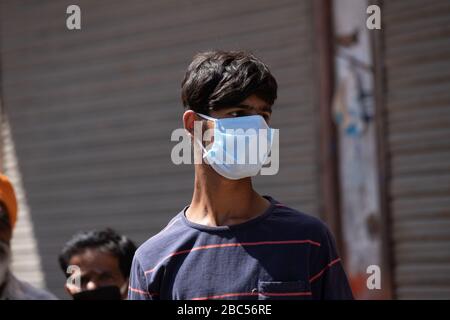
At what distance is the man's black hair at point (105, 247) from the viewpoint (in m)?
3.46

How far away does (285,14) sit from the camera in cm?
521

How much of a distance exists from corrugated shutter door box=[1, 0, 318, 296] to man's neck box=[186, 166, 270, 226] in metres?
2.90

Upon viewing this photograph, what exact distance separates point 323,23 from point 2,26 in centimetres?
318

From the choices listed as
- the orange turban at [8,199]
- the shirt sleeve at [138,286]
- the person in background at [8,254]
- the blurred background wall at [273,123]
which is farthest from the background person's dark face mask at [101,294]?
the blurred background wall at [273,123]

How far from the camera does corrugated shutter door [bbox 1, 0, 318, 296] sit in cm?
518

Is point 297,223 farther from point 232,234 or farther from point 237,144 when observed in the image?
point 237,144

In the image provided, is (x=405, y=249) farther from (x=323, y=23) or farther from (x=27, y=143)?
(x=27, y=143)

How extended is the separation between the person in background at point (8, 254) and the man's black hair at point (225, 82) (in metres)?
1.54

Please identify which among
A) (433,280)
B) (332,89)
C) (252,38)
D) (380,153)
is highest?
(252,38)

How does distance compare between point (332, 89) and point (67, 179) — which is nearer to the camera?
point (332, 89)

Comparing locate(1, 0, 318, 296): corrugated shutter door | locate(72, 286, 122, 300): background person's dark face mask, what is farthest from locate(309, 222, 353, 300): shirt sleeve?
locate(1, 0, 318, 296): corrugated shutter door

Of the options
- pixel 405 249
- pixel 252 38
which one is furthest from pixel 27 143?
pixel 405 249

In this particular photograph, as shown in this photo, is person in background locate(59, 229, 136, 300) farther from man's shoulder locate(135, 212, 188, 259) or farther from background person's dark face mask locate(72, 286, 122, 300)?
man's shoulder locate(135, 212, 188, 259)

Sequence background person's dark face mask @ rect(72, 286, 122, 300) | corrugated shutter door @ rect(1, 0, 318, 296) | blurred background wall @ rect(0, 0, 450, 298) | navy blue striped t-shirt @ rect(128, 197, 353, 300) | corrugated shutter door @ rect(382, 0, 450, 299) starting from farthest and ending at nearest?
corrugated shutter door @ rect(1, 0, 318, 296) < blurred background wall @ rect(0, 0, 450, 298) < corrugated shutter door @ rect(382, 0, 450, 299) < background person's dark face mask @ rect(72, 286, 122, 300) < navy blue striped t-shirt @ rect(128, 197, 353, 300)
